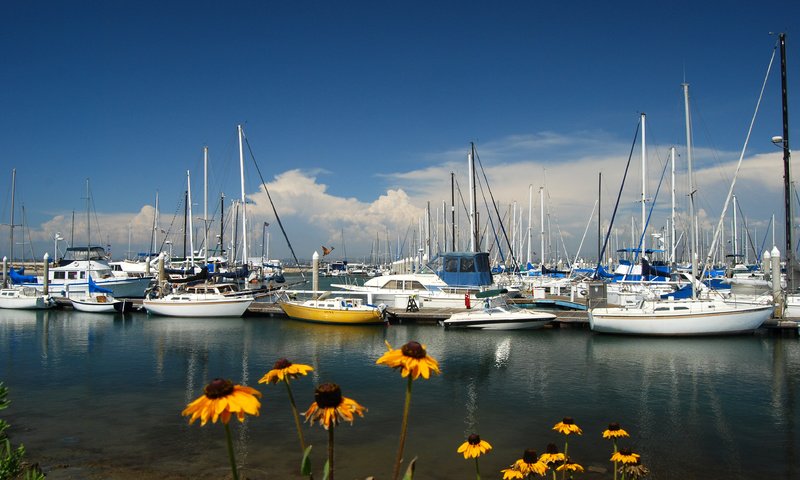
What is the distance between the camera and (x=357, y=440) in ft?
46.5

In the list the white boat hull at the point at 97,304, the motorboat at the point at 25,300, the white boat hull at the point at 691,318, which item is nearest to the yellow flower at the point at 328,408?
the white boat hull at the point at 691,318

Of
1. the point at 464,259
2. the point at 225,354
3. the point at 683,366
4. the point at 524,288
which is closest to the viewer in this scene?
the point at 683,366

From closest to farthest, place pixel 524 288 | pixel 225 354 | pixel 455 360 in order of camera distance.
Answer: pixel 455 360 → pixel 225 354 → pixel 524 288

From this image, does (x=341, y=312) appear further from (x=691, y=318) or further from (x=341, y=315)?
(x=691, y=318)

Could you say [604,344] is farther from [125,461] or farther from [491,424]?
[125,461]

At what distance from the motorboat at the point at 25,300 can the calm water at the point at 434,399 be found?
16.4 metres

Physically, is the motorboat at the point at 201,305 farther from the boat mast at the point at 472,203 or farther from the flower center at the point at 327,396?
the flower center at the point at 327,396

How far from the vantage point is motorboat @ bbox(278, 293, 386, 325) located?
37094 millimetres

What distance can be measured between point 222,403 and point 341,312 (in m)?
33.9

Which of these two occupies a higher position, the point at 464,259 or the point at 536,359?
the point at 464,259

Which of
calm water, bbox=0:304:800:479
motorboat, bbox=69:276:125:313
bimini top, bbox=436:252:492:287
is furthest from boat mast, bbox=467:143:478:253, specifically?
motorboat, bbox=69:276:125:313

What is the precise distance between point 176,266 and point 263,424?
65.6 metres

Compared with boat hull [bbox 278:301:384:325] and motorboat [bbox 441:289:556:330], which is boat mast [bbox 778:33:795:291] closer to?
motorboat [bbox 441:289:556:330]

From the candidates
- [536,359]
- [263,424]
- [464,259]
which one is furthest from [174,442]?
[464,259]
